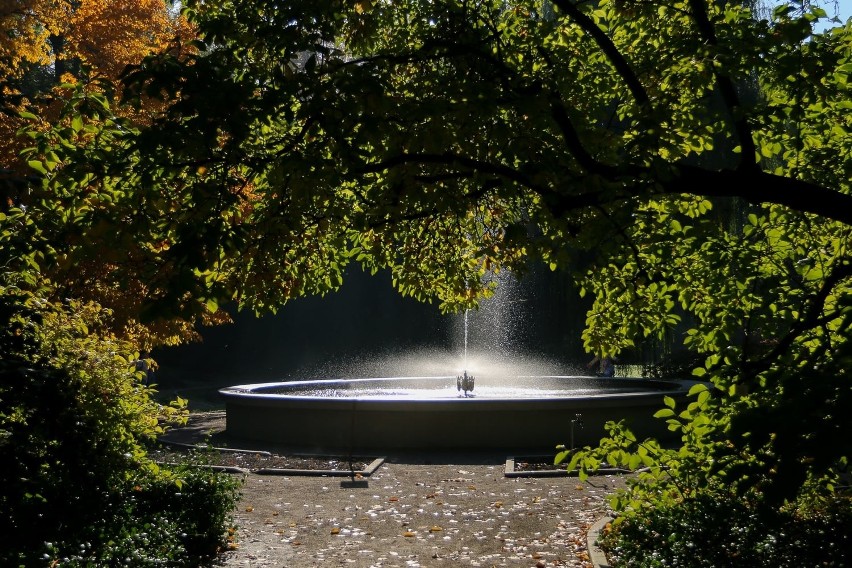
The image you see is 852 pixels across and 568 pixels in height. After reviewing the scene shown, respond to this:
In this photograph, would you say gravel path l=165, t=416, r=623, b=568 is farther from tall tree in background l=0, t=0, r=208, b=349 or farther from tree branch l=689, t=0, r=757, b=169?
tree branch l=689, t=0, r=757, b=169

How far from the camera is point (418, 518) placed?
31.6 feet

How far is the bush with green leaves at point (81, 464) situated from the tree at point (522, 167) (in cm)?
83

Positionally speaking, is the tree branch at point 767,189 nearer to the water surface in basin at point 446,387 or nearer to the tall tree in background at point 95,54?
the tall tree in background at point 95,54

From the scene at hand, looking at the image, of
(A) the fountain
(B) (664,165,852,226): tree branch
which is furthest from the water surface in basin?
(B) (664,165,852,226): tree branch

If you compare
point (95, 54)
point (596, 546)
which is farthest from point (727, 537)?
point (95, 54)

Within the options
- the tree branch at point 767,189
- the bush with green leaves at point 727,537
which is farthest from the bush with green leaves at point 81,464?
the tree branch at point 767,189

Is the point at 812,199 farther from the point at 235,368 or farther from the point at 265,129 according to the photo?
the point at 235,368

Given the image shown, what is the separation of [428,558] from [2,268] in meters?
4.50

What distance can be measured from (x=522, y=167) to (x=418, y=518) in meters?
5.35

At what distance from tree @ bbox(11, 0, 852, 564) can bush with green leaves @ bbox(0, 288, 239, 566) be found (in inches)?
32.6

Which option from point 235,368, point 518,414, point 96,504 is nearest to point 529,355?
point 235,368

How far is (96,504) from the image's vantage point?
6.77 m

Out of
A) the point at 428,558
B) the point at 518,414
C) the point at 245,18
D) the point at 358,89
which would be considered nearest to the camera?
the point at 358,89

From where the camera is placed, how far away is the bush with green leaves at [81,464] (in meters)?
5.37
